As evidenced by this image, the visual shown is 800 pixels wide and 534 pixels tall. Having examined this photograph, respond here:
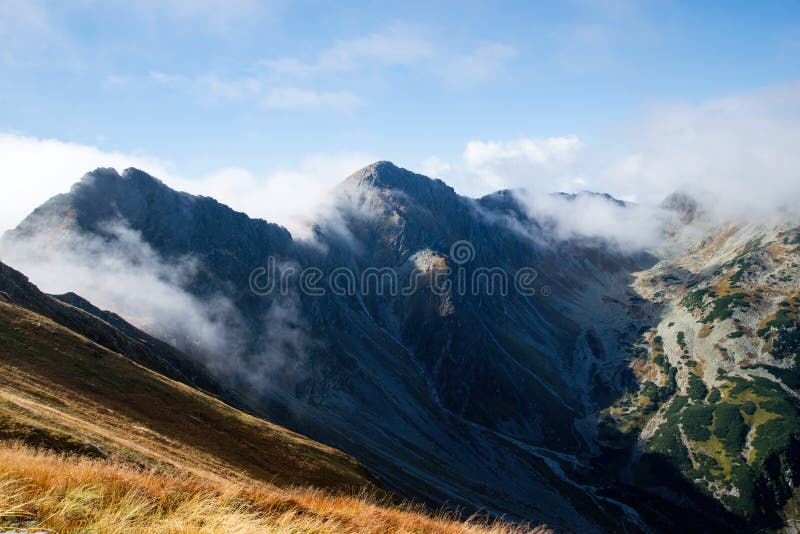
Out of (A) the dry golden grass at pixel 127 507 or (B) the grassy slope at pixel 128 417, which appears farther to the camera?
(B) the grassy slope at pixel 128 417

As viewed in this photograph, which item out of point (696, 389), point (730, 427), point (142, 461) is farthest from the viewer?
point (696, 389)

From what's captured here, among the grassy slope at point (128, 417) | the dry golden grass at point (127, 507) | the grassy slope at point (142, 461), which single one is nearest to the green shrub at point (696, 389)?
the grassy slope at point (128, 417)

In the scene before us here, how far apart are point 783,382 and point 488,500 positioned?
125m

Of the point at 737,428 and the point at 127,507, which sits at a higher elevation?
the point at 737,428

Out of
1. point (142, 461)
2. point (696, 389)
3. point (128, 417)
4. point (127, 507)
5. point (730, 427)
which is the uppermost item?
point (696, 389)

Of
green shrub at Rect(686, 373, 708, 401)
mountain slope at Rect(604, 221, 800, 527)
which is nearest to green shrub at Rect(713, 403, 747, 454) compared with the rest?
mountain slope at Rect(604, 221, 800, 527)

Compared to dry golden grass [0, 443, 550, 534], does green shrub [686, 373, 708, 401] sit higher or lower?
higher

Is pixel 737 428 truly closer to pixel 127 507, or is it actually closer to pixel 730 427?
pixel 730 427

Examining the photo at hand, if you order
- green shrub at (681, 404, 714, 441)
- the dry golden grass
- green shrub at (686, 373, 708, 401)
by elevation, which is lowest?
the dry golden grass

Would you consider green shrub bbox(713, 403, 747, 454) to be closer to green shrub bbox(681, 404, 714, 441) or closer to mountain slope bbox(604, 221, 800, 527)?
mountain slope bbox(604, 221, 800, 527)

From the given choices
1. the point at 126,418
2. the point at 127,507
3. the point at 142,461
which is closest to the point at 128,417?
the point at 126,418

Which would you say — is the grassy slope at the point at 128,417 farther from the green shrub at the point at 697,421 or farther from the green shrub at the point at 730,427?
the green shrub at the point at 697,421

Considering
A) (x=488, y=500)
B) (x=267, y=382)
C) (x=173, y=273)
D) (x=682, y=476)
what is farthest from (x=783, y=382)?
(x=173, y=273)

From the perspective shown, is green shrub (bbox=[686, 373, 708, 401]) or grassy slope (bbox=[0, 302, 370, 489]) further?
green shrub (bbox=[686, 373, 708, 401])
